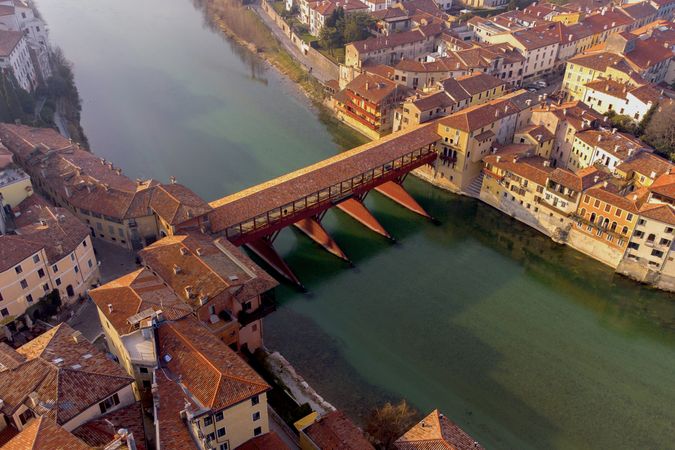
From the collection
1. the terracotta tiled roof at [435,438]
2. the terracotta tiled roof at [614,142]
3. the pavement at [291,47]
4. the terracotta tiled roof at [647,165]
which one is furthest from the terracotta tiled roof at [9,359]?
the pavement at [291,47]

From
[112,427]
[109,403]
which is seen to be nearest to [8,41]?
[109,403]

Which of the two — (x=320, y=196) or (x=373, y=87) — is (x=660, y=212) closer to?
(x=320, y=196)

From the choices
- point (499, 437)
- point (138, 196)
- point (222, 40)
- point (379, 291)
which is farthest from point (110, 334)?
point (222, 40)

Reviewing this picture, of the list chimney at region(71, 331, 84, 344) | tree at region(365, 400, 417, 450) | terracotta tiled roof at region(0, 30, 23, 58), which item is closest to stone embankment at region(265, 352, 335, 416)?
tree at region(365, 400, 417, 450)

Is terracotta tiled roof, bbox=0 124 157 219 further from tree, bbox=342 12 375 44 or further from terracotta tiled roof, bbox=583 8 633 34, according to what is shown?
terracotta tiled roof, bbox=583 8 633 34

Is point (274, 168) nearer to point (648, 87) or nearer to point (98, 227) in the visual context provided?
point (98, 227)

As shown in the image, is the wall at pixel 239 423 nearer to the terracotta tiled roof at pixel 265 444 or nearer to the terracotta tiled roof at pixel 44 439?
the terracotta tiled roof at pixel 265 444
